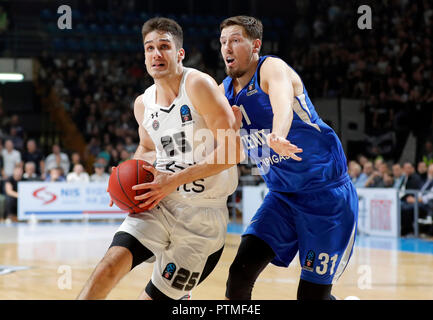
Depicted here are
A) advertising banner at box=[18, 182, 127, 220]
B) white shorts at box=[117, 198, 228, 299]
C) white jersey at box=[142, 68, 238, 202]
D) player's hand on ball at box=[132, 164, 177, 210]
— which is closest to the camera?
player's hand on ball at box=[132, 164, 177, 210]

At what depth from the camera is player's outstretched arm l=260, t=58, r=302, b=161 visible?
323cm

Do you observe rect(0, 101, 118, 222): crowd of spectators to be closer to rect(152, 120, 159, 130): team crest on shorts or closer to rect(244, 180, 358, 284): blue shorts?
rect(244, 180, 358, 284): blue shorts

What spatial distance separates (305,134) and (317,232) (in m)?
0.60

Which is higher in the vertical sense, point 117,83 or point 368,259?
point 117,83

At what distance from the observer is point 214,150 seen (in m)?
3.46

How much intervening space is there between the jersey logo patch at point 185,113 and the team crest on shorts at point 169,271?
0.80m

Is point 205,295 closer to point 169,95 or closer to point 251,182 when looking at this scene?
point 169,95

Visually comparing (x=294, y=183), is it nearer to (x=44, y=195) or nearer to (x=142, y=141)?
(x=142, y=141)

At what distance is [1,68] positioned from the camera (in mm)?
19141

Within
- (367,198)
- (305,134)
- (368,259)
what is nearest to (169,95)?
(305,134)

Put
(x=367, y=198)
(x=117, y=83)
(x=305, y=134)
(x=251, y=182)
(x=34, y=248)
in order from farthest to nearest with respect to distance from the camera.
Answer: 1. (x=117, y=83)
2. (x=251, y=182)
3. (x=367, y=198)
4. (x=34, y=248)
5. (x=305, y=134)
